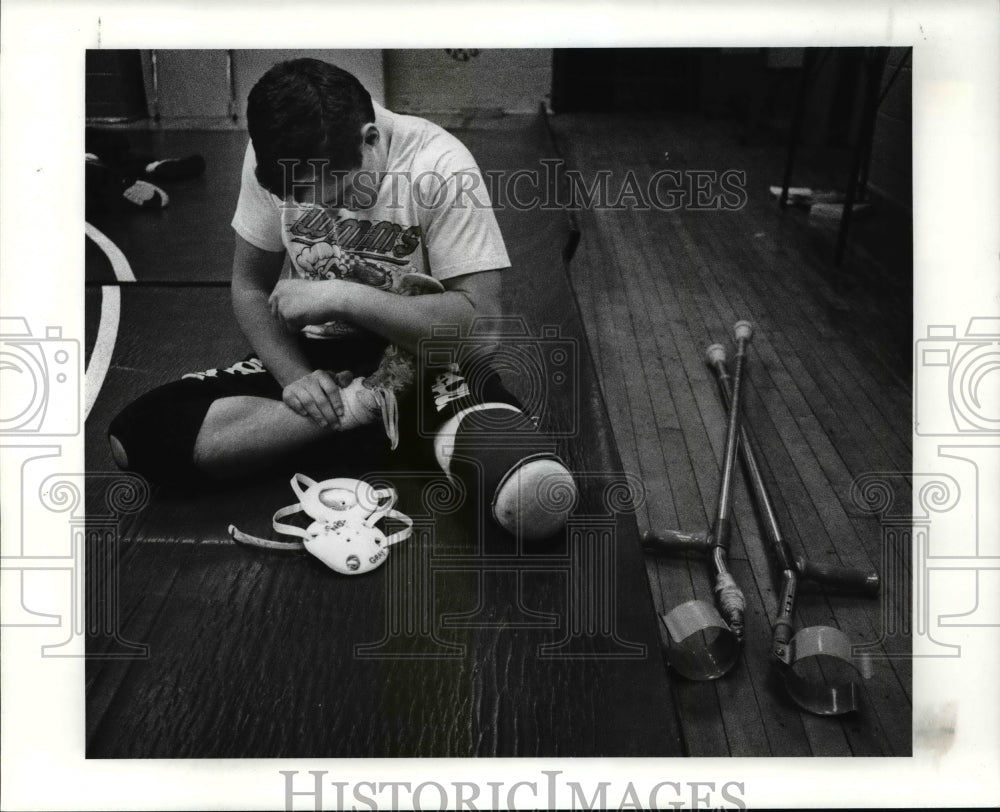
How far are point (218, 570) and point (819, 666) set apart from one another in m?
0.74

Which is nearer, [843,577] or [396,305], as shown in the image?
[396,305]

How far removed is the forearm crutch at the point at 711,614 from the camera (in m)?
1.04

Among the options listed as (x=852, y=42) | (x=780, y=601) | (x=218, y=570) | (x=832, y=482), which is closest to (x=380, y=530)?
(x=218, y=570)

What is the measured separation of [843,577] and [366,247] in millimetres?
765

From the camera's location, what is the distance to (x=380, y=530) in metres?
0.97

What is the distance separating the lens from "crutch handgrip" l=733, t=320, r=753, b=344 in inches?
67.4

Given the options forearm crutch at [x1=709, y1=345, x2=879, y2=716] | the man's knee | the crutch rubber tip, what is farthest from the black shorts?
the crutch rubber tip

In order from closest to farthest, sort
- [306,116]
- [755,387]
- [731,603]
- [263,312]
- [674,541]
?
1. [306,116]
2. [263,312]
3. [731,603]
4. [674,541]
5. [755,387]

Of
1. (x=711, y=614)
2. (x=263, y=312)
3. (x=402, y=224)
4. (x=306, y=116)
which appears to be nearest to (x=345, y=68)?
(x=306, y=116)

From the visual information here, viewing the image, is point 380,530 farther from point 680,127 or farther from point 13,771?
point 680,127

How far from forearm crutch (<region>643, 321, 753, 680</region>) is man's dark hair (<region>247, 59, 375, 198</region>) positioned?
24.9 inches

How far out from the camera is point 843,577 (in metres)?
1.20

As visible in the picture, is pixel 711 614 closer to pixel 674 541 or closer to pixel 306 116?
pixel 674 541

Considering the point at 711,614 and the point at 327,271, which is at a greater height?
the point at 327,271
